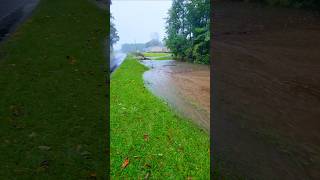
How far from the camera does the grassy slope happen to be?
16.5 ft

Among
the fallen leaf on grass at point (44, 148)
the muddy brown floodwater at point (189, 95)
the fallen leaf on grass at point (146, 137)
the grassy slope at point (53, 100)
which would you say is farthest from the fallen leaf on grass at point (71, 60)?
the fallen leaf on grass at point (44, 148)

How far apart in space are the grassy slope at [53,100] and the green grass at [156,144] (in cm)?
41

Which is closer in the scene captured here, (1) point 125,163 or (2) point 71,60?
(1) point 125,163

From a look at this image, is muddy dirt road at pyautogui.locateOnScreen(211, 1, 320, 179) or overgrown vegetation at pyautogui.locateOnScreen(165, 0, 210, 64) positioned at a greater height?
overgrown vegetation at pyautogui.locateOnScreen(165, 0, 210, 64)

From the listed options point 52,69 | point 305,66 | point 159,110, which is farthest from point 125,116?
point 305,66

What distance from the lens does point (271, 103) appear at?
7.90m

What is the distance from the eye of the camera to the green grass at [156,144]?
17.3 ft

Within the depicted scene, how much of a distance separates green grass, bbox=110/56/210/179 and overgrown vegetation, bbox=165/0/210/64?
13175 mm

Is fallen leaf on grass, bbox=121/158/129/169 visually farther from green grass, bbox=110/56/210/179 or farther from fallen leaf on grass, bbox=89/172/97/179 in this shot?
fallen leaf on grass, bbox=89/172/97/179

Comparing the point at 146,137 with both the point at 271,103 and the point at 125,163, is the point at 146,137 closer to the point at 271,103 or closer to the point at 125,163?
the point at 125,163

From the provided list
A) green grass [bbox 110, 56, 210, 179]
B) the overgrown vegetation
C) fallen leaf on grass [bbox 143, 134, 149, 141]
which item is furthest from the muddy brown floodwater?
the overgrown vegetation

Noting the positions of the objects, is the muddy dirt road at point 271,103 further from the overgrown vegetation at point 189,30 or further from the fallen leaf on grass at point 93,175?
the overgrown vegetation at point 189,30

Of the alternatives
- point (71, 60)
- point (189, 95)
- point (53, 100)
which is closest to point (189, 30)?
point (189, 95)

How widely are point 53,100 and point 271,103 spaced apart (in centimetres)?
445
